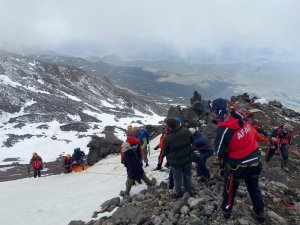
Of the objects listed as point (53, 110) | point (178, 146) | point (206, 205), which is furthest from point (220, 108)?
point (53, 110)

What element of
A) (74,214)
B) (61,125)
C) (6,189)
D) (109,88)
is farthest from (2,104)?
(74,214)

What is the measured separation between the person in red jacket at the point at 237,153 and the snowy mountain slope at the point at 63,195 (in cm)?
642

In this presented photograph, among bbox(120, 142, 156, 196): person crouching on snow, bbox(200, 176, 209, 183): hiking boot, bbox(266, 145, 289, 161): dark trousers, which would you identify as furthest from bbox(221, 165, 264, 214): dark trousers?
bbox(266, 145, 289, 161): dark trousers

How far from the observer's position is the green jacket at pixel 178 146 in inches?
477

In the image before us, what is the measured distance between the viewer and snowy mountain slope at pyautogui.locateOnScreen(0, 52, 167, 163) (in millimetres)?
79931

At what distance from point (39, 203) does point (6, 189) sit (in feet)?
19.1

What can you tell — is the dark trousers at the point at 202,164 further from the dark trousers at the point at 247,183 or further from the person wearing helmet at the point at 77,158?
the person wearing helmet at the point at 77,158

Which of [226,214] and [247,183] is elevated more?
[247,183]

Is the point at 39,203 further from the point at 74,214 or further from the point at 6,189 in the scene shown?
the point at 6,189

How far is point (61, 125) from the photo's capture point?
97.6 meters

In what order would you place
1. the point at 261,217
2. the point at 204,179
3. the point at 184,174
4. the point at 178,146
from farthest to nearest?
1. the point at 204,179
2. the point at 184,174
3. the point at 178,146
4. the point at 261,217

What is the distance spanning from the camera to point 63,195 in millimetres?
19156

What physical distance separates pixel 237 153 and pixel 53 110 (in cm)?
10991

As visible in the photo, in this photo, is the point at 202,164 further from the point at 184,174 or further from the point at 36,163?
the point at 36,163
